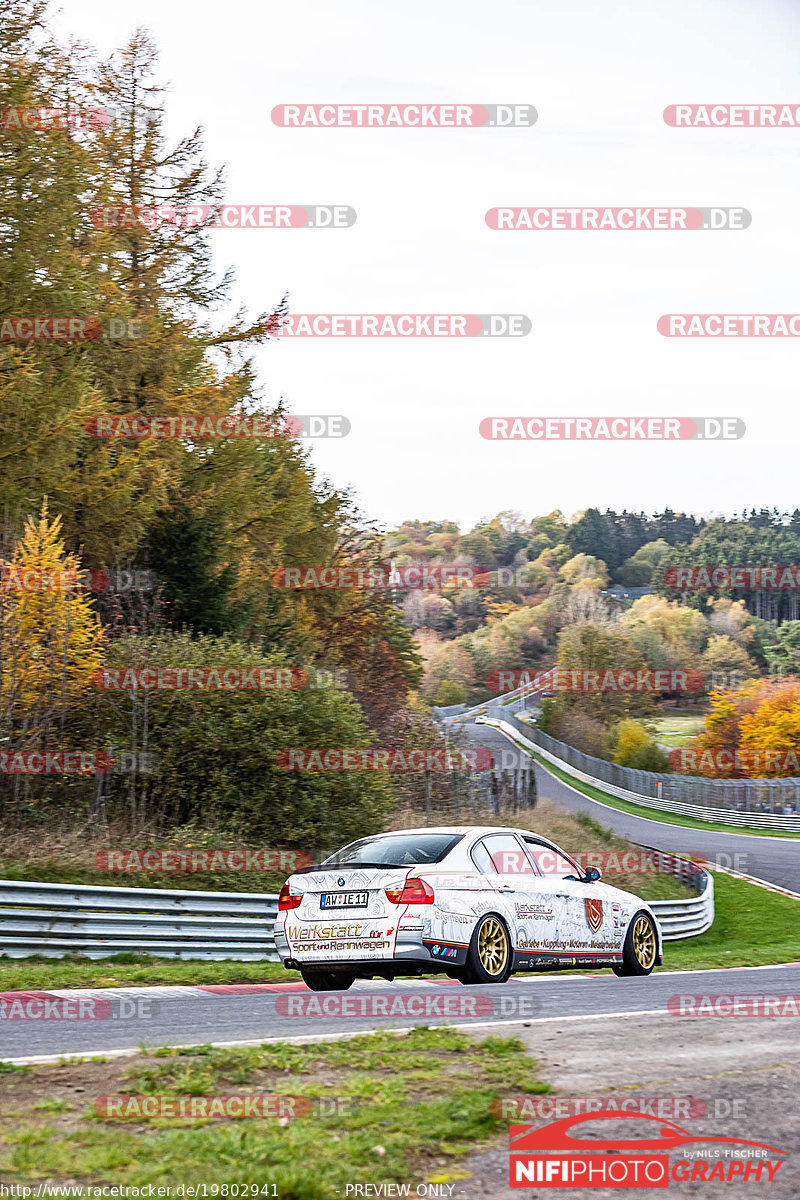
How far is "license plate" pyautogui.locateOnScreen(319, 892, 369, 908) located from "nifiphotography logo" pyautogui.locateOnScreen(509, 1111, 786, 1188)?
186 inches

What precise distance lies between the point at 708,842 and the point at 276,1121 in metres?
44.1

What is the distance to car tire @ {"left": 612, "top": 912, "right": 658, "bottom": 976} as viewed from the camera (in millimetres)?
12117

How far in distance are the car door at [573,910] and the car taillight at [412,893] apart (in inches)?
68.8

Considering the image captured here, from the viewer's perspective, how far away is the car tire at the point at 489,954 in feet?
32.4

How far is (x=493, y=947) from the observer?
10180 millimetres

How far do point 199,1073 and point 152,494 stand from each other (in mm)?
19140

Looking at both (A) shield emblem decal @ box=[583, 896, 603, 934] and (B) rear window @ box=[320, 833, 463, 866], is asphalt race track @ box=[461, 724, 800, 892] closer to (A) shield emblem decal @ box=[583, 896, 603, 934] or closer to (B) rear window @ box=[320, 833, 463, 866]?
(A) shield emblem decal @ box=[583, 896, 603, 934]
